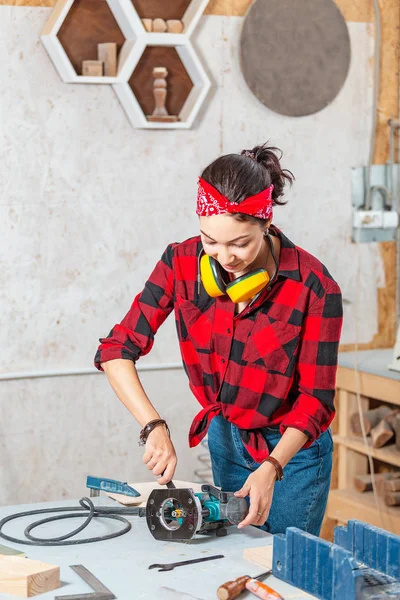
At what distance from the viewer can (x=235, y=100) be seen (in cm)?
332

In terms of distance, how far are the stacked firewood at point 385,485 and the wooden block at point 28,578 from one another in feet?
6.32

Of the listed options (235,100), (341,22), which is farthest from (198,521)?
(341,22)

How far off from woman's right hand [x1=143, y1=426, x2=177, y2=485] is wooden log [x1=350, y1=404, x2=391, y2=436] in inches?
64.6

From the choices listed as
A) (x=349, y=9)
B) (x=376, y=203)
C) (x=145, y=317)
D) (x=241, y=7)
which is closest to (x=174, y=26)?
(x=241, y=7)

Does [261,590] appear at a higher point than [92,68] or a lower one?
lower

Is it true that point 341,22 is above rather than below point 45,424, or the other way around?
above

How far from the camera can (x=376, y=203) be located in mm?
3611

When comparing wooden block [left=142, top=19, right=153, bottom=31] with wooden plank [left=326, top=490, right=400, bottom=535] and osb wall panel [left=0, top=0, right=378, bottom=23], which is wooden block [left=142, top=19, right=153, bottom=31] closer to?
osb wall panel [left=0, top=0, right=378, bottom=23]

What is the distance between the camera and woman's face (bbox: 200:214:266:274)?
1776 millimetres

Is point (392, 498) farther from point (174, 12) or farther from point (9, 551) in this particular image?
point (174, 12)

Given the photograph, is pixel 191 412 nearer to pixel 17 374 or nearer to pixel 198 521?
pixel 17 374

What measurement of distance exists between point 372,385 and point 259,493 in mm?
1587

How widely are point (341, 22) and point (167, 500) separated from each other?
235cm

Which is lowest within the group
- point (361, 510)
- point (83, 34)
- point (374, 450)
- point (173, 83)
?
point (361, 510)
